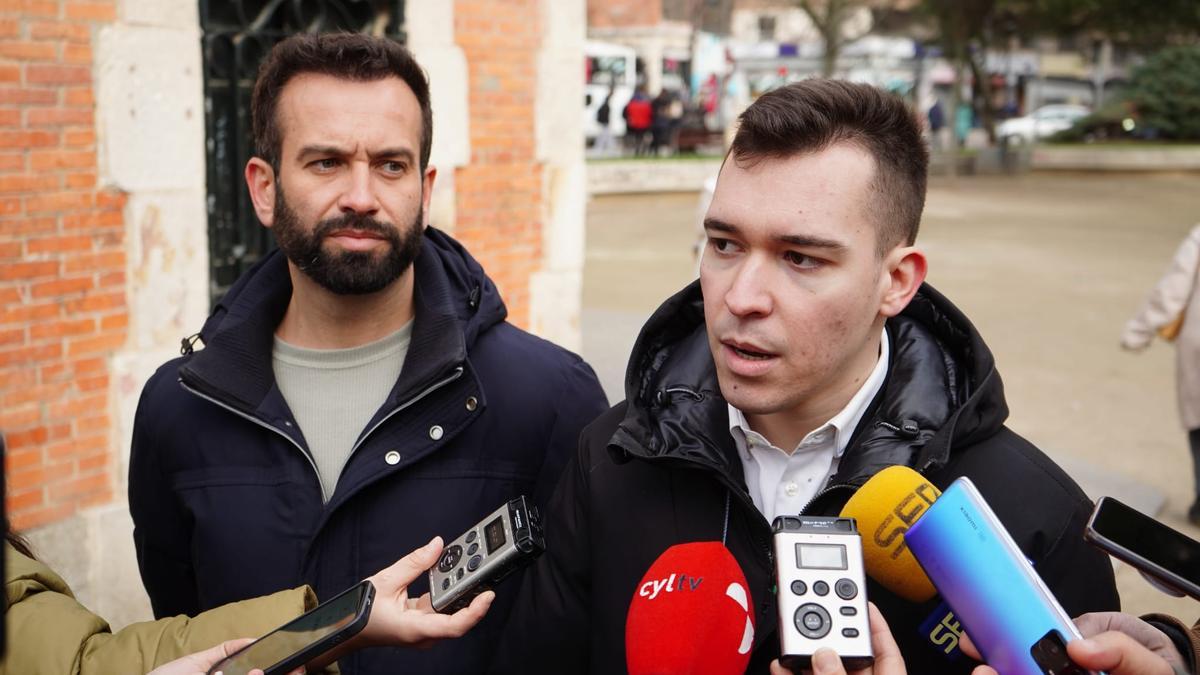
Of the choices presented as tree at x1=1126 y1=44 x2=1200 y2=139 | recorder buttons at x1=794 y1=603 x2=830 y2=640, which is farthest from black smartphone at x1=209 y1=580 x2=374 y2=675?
tree at x1=1126 y1=44 x2=1200 y2=139

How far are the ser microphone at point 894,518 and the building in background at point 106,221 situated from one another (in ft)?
13.2

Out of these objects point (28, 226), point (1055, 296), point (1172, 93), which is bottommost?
point (1055, 296)

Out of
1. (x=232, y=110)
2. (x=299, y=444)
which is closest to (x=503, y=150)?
(x=232, y=110)

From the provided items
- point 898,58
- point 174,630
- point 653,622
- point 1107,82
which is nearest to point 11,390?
point 174,630

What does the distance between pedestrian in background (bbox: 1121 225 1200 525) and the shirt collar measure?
5.03 meters

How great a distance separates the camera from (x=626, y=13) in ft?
156

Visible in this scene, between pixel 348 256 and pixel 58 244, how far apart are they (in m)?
2.56

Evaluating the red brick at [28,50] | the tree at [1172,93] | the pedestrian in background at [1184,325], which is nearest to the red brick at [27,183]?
the red brick at [28,50]

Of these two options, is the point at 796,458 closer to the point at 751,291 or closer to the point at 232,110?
the point at 751,291

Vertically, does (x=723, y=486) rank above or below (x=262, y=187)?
below

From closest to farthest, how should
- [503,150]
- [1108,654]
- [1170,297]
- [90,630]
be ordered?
[1108,654], [90,630], [1170,297], [503,150]

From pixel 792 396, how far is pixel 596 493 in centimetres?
45

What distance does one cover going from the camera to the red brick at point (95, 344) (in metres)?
5.08

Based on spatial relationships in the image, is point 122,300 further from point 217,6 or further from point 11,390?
point 217,6
